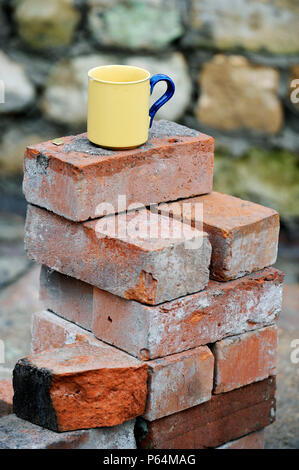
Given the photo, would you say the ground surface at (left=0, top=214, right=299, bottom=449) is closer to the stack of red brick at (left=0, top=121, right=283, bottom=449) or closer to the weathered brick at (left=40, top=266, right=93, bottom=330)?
the stack of red brick at (left=0, top=121, right=283, bottom=449)

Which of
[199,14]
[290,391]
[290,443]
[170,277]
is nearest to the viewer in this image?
[170,277]

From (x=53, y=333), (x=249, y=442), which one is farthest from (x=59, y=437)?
(x=249, y=442)

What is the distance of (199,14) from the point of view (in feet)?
13.2

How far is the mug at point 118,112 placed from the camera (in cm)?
239

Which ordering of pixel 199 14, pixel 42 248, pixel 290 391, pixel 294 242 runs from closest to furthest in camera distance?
pixel 42 248, pixel 290 391, pixel 199 14, pixel 294 242

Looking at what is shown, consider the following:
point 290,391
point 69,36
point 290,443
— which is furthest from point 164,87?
point 290,443

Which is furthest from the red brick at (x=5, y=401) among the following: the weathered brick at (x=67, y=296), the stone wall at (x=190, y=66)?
the stone wall at (x=190, y=66)

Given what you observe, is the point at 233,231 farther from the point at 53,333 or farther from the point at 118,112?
the point at 53,333

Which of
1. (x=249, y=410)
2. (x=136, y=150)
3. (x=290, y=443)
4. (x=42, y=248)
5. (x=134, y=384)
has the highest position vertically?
(x=136, y=150)

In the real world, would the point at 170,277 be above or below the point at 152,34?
below

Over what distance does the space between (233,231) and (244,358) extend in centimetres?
41

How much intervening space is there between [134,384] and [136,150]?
0.62 metres

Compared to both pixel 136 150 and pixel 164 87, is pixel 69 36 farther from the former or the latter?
pixel 136 150

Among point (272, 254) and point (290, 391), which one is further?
point (290, 391)
